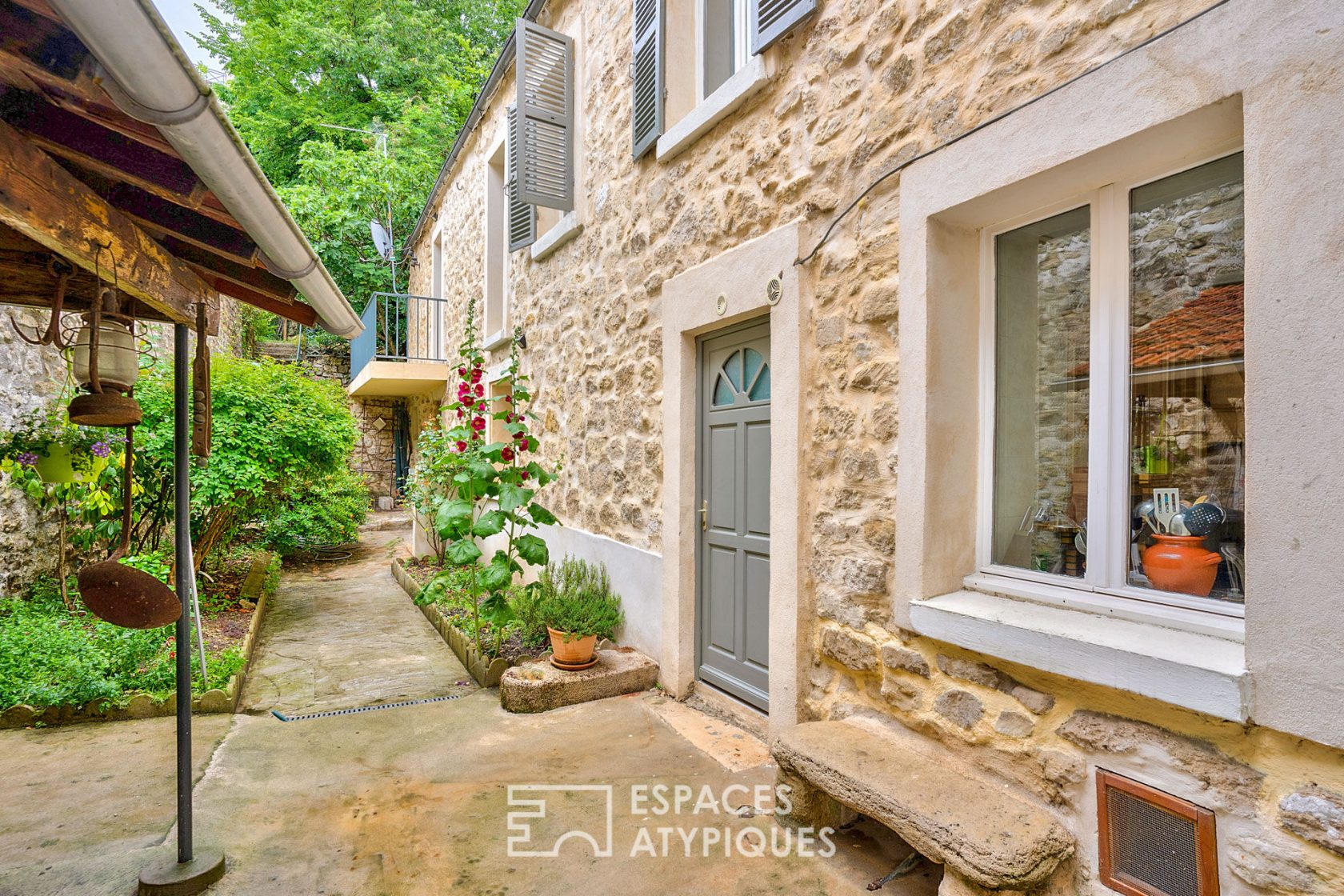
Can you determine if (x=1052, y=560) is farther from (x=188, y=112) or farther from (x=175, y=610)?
(x=175, y=610)

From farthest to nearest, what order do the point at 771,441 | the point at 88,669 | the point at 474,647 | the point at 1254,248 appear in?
1. the point at 474,647
2. the point at 88,669
3. the point at 771,441
4. the point at 1254,248

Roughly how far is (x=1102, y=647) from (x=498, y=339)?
6133mm

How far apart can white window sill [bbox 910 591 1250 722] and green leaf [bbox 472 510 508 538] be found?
2.69m

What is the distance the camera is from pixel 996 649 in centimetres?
218

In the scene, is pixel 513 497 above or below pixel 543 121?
below

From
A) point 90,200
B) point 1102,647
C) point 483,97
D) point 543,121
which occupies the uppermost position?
point 483,97

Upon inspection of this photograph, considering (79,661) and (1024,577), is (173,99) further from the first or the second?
(79,661)

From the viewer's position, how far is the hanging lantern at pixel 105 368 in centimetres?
206

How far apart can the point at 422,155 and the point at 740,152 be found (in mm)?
13576

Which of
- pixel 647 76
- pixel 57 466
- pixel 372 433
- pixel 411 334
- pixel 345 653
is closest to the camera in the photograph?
pixel 57 466

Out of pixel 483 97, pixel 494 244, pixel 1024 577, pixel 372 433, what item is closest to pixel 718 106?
pixel 1024 577

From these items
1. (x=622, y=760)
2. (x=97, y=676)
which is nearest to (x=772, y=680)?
(x=622, y=760)

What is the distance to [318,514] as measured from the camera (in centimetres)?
877

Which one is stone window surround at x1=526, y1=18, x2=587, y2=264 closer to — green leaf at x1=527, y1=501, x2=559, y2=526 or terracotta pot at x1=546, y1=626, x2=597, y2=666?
green leaf at x1=527, y1=501, x2=559, y2=526
